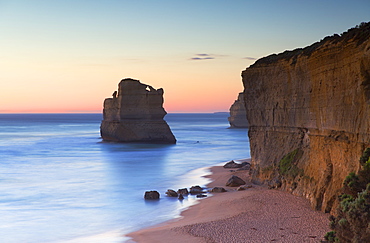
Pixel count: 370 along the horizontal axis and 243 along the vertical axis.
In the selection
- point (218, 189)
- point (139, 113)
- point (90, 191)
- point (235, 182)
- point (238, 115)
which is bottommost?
point (90, 191)

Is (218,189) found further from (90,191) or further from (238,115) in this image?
(238,115)

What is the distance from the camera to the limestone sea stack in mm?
61188

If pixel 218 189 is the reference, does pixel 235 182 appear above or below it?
above

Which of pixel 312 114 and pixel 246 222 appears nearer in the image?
pixel 246 222

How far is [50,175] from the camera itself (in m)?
35.0

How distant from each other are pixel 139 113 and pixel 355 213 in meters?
50.7

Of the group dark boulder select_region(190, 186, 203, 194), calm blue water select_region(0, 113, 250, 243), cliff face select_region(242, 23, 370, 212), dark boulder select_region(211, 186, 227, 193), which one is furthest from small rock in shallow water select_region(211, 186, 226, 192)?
cliff face select_region(242, 23, 370, 212)

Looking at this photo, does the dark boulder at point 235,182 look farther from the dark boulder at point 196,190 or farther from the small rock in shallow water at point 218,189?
the dark boulder at point 196,190

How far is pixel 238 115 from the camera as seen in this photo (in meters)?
108

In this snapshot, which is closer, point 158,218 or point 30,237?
point 30,237

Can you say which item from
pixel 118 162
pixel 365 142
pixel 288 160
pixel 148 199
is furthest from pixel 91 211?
pixel 118 162

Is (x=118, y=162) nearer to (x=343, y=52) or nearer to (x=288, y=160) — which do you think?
(x=288, y=160)

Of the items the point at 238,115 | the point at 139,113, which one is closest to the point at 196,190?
the point at 139,113

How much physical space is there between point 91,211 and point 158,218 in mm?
4009
